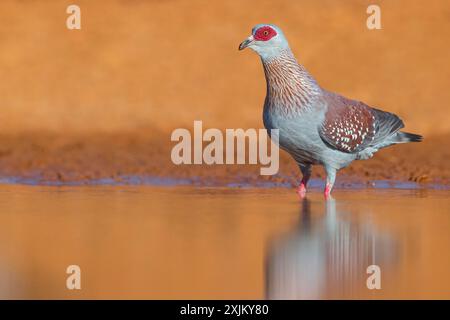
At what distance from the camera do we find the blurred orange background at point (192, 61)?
62.4ft

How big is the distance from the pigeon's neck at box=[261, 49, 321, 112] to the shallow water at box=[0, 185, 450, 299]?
3.40ft

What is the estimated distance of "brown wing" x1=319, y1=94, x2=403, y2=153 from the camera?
42.3 ft

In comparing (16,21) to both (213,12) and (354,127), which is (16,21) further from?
(354,127)

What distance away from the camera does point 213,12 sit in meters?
21.4

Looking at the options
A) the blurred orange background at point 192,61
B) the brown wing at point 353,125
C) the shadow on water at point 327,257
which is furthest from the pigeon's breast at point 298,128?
the blurred orange background at point 192,61

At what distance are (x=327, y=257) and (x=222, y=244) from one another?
Answer: 101 cm

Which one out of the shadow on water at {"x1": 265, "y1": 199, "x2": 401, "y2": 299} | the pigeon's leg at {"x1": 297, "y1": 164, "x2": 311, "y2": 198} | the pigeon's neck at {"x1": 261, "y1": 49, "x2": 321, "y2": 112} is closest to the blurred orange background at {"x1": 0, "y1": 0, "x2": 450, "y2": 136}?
the pigeon's leg at {"x1": 297, "y1": 164, "x2": 311, "y2": 198}

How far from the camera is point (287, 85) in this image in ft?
42.0

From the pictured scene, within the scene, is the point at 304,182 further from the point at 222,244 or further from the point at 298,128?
the point at 222,244

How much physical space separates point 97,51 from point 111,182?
5943 millimetres

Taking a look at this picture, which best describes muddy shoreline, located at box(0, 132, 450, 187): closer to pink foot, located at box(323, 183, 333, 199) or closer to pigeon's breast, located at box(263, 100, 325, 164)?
pink foot, located at box(323, 183, 333, 199)

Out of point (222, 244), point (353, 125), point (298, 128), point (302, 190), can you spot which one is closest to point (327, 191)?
point (302, 190)

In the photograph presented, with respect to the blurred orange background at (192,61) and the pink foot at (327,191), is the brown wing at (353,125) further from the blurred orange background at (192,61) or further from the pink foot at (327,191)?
the blurred orange background at (192,61)
